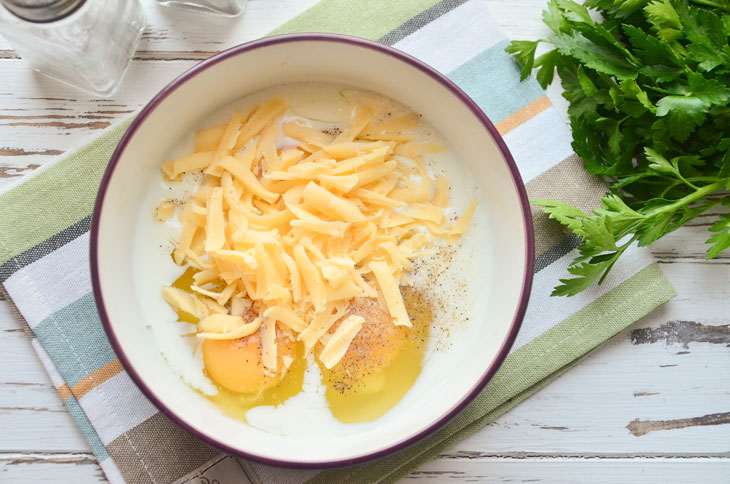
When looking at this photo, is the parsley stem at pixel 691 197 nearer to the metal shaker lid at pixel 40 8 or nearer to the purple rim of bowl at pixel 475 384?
the purple rim of bowl at pixel 475 384

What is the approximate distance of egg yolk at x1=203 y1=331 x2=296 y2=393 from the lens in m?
1.31

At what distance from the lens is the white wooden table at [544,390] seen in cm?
142

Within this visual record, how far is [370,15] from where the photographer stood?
1.44 metres

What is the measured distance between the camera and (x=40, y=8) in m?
1.18

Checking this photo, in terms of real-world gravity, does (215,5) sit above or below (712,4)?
above

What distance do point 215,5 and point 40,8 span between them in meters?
0.39

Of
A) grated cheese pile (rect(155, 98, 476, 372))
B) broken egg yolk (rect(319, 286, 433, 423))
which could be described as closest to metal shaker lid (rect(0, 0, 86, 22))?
grated cheese pile (rect(155, 98, 476, 372))

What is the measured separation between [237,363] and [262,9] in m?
0.86

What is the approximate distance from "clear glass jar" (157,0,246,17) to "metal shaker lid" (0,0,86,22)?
28cm

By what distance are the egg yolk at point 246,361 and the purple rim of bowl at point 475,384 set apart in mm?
172

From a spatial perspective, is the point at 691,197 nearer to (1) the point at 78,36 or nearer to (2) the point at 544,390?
(2) the point at 544,390

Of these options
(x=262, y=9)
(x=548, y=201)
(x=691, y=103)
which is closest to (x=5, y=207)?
(x=262, y=9)

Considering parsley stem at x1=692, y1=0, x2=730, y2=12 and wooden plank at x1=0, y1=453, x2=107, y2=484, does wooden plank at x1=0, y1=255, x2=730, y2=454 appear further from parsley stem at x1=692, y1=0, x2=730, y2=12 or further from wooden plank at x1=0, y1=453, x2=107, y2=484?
wooden plank at x1=0, y1=453, x2=107, y2=484

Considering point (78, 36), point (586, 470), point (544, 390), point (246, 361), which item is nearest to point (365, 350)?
point (246, 361)
